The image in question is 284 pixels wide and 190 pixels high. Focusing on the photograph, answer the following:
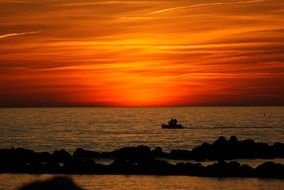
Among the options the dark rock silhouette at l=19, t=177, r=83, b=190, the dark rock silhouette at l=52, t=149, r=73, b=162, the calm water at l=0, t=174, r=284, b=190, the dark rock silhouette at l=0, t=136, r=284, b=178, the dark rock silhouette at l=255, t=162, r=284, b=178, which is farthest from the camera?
the dark rock silhouette at l=52, t=149, r=73, b=162

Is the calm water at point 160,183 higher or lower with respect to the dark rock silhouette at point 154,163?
lower

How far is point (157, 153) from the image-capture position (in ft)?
201

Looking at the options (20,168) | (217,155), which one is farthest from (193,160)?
(20,168)

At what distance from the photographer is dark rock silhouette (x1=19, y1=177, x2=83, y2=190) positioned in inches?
288

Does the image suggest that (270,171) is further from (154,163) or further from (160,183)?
(154,163)

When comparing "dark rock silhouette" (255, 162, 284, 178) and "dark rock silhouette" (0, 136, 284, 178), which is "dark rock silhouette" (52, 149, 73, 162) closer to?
"dark rock silhouette" (0, 136, 284, 178)

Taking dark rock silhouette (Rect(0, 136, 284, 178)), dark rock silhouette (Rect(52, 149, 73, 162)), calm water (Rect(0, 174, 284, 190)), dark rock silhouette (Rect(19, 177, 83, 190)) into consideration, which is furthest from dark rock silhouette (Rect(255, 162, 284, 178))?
dark rock silhouette (Rect(19, 177, 83, 190))

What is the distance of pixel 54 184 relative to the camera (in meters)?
7.33

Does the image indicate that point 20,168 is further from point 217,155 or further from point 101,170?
point 217,155

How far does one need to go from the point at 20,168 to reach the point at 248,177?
55.9 ft

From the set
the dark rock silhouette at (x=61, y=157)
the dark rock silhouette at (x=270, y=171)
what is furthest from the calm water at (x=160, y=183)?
the dark rock silhouette at (x=61, y=157)

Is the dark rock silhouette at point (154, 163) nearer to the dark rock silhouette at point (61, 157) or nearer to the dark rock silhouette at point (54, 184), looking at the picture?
the dark rock silhouette at point (61, 157)

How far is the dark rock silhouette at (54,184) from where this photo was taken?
288 inches

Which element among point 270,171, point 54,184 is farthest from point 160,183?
point 54,184
